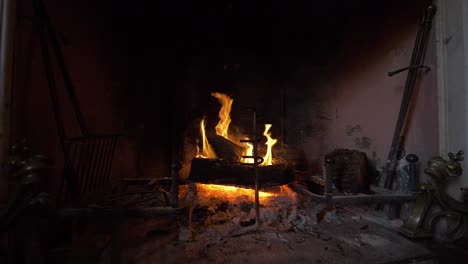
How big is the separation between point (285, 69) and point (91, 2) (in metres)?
2.57

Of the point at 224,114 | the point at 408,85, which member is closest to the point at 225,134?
the point at 224,114

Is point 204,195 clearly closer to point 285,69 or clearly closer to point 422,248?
point 422,248

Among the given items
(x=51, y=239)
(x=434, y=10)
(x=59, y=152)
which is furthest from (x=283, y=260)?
(x=434, y=10)

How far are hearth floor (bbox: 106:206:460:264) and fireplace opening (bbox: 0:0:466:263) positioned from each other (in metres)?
0.01

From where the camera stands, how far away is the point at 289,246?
5.91 ft

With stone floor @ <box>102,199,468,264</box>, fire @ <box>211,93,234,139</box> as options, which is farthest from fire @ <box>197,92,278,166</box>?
stone floor @ <box>102,199,468,264</box>

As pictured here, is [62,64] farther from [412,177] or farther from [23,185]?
[412,177]

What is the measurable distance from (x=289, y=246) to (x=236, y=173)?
1.12m

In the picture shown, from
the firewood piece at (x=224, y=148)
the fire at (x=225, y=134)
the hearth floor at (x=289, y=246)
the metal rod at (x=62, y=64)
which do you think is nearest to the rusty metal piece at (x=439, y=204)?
the hearth floor at (x=289, y=246)

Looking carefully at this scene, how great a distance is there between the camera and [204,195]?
2.52 meters

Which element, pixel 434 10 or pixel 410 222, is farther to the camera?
pixel 434 10

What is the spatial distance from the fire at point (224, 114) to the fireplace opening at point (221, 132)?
3 centimetres

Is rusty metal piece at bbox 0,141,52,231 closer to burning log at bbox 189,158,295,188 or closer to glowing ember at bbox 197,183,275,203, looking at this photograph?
glowing ember at bbox 197,183,275,203

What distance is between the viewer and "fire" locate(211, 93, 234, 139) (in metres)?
3.57
